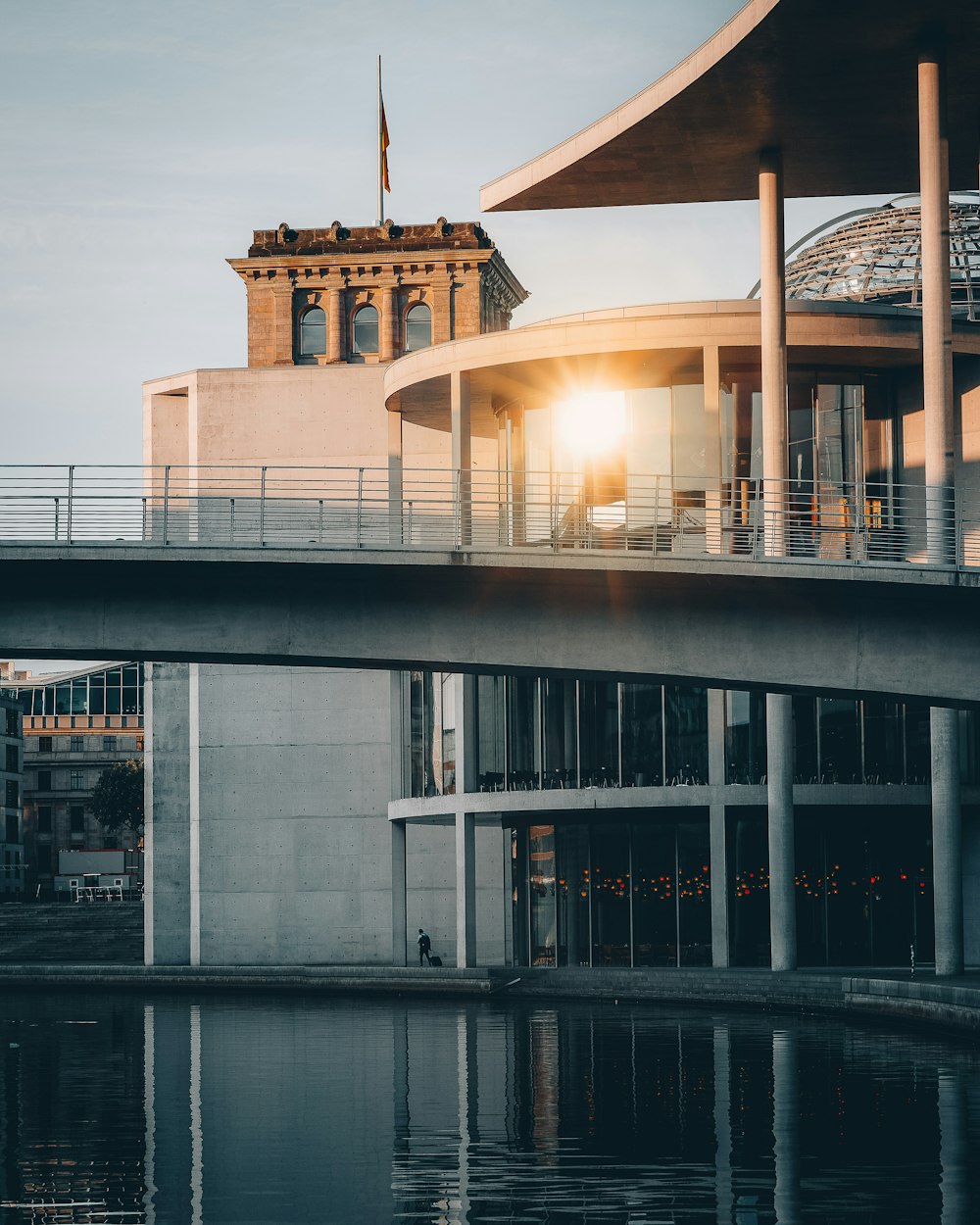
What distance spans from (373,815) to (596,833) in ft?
27.2

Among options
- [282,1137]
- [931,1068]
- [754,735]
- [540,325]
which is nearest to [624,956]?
[754,735]

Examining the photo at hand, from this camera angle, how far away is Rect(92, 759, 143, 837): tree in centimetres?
11925

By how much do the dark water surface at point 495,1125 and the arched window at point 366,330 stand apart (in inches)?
2763

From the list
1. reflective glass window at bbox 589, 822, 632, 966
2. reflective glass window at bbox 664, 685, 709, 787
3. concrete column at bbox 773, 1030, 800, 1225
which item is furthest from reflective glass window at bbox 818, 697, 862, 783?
concrete column at bbox 773, 1030, 800, 1225

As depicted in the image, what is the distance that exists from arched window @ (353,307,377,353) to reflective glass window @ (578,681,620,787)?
55729 mm

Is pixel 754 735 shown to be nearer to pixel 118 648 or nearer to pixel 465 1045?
pixel 465 1045

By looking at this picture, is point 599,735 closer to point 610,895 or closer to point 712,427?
point 610,895

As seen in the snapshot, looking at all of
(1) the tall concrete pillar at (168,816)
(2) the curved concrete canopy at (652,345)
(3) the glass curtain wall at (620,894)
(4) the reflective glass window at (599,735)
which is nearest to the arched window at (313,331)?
(1) the tall concrete pillar at (168,816)

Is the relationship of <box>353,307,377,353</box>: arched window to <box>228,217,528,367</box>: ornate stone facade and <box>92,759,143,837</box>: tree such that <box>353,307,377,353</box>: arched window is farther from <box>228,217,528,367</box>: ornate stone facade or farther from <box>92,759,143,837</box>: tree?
<box>92,759,143,837</box>: tree

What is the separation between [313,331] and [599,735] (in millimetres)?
58250

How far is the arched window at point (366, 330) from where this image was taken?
102062mm

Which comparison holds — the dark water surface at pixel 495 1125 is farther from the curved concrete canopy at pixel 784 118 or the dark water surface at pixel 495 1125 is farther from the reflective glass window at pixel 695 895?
the curved concrete canopy at pixel 784 118

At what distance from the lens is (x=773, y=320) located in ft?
130

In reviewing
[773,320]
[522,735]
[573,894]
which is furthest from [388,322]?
[773,320]
